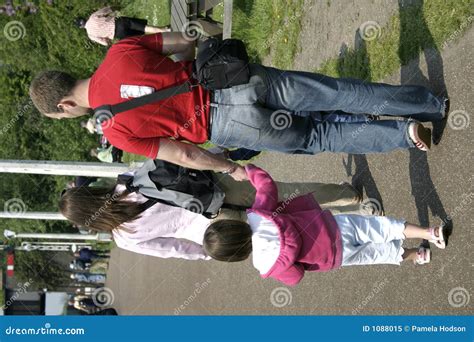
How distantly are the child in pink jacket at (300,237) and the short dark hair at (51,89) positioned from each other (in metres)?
1.52

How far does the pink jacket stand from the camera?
4312 millimetres

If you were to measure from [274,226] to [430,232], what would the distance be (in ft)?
4.65

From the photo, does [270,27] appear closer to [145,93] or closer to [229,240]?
[145,93]

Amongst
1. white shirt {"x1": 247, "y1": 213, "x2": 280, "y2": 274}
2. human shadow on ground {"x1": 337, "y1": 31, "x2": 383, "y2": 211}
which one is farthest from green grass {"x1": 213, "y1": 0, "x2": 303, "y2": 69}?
white shirt {"x1": 247, "y1": 213, "x2": 280, "y2": 274}

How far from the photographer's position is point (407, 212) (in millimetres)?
5539

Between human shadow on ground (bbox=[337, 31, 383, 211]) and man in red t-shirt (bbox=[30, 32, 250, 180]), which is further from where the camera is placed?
human shadow on ground (bbox=[337, 31, 383, 211])

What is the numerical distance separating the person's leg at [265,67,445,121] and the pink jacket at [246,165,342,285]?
73 cm

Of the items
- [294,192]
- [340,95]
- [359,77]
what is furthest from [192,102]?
[359,77]

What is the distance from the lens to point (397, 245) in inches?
191

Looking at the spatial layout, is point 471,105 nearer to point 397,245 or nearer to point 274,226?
point 397,245

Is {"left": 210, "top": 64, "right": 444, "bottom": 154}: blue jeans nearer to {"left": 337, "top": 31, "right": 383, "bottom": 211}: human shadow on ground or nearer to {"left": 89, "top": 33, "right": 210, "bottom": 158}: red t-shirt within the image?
{"left": 89, "top": 33, "right": 210, "bottom": 158}: red t-shirt

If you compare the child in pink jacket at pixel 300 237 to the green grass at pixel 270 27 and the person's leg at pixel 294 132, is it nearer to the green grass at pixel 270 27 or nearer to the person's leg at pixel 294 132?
the person's leg at pixel 294 132

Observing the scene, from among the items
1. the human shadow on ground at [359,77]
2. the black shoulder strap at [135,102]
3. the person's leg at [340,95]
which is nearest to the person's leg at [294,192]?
the human shadow on ground at [359,77]

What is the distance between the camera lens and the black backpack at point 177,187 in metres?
5.03
